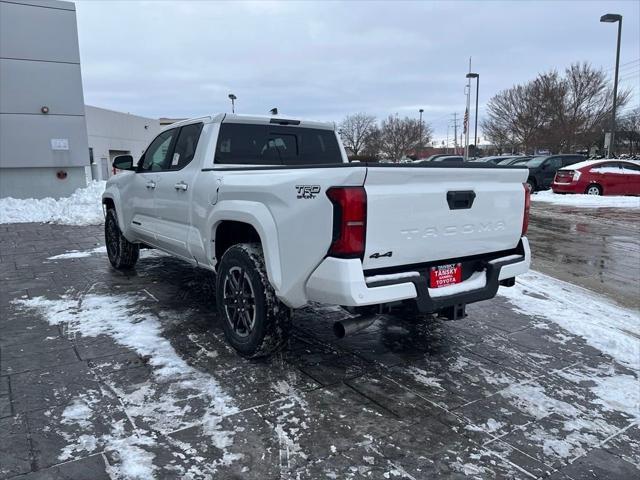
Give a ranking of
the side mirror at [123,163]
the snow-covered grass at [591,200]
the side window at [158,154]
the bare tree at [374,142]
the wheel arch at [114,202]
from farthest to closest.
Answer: the bare tree at [374,142] < the snow-covered grass at [591,200] < the wheel arch at [114,202] < the side mirror at [123,163] < the side window at [158,154]

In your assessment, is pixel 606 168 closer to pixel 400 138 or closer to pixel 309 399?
pixel 309 399

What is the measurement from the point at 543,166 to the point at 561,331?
17151 millimetres

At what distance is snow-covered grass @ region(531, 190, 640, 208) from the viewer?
15.7 m

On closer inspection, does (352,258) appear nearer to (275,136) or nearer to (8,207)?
(275,136)

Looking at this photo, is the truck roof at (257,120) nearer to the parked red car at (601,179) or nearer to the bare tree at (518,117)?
the parked red car at (601,179)

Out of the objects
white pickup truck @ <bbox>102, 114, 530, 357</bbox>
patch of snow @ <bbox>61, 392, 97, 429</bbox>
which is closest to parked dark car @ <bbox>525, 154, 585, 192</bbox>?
Answer: white pickup truck @ <bbox>102, 114, 530, 357</bbox>

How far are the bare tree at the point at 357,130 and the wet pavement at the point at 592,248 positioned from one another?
A: 1758 inches

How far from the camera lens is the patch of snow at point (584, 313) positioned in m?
4.47

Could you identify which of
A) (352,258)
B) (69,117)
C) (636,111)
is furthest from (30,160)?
(636,111)

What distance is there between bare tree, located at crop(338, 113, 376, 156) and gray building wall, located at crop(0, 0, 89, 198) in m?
44.3

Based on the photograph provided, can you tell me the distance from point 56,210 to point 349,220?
1306 centimetres

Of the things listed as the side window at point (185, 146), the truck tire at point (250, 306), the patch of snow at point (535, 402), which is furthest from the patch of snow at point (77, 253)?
the patch of snow at point (535, 402)

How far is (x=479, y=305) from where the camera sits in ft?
18.4

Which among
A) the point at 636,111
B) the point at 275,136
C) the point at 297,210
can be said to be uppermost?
the point at 636,111
